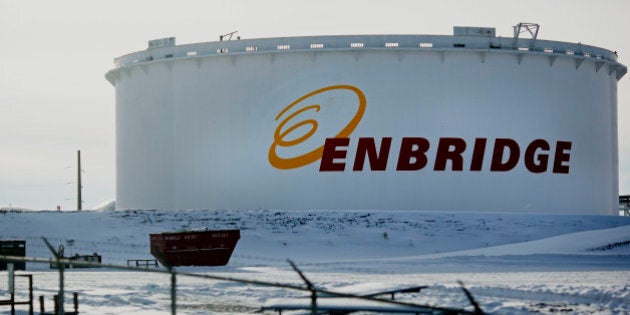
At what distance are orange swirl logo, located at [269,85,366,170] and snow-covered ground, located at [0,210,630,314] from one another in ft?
9.40

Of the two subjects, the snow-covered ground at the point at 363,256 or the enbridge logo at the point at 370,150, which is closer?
the snow-covered ground at the point at 363,256

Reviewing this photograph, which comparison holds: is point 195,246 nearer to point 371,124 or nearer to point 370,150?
point 370,150

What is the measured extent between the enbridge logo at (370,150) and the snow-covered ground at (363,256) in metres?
2.83

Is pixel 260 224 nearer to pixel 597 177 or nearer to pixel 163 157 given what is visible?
pixel 163 157

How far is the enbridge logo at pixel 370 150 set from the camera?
39.1m

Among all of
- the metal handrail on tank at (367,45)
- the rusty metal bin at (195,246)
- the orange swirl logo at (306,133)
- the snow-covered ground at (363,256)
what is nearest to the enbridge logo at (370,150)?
the orange swirl logo at (306,133)

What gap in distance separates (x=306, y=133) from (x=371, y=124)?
8.30ft

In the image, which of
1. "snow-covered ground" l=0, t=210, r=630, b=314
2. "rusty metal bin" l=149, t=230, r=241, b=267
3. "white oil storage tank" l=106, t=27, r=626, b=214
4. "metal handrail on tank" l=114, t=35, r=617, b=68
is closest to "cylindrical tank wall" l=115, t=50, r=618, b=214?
"white oil storage tank" l=106, t=27, r=626, b=214

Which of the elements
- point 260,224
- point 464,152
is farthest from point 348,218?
point 464,152

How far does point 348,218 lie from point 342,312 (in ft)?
74.9

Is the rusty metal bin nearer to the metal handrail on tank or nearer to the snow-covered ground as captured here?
the snow-covered ground

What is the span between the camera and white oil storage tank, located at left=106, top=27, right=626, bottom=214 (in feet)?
129

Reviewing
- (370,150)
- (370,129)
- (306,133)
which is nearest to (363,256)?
(370,150)

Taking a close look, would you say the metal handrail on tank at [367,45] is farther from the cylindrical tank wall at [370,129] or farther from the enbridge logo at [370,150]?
the enbridge logo at [370,150]
